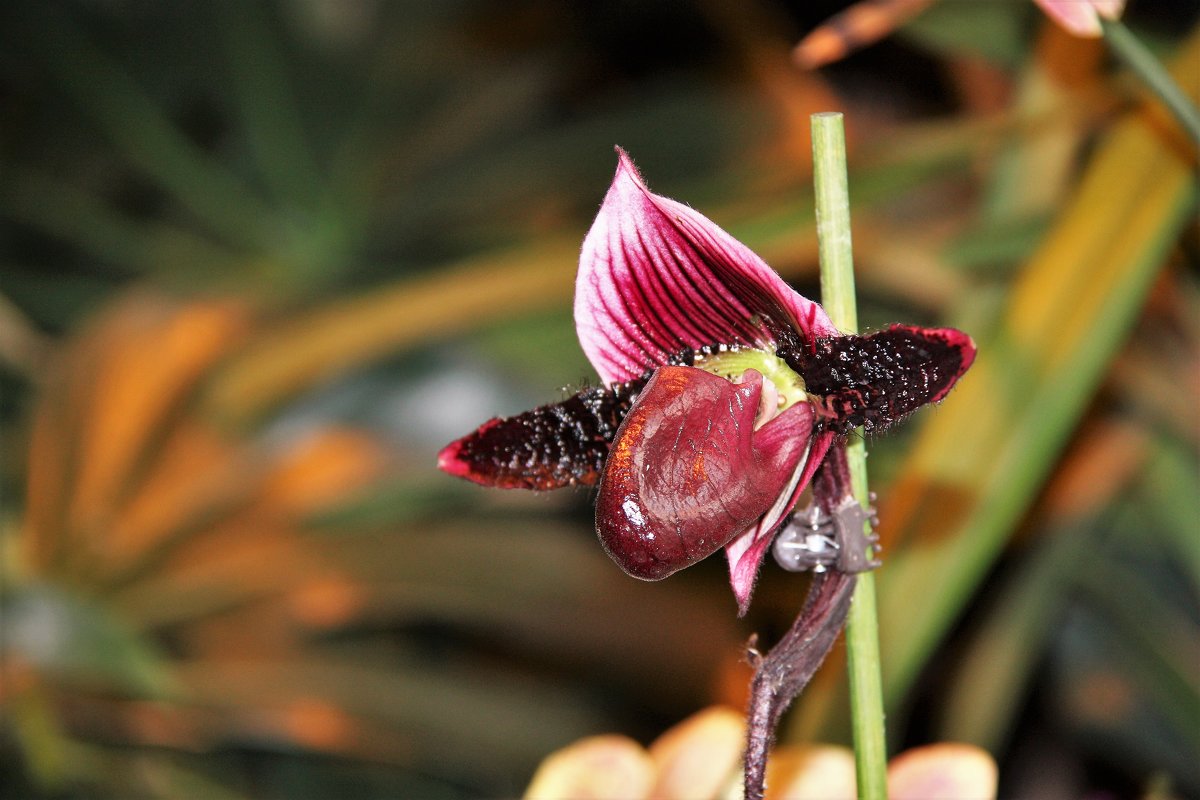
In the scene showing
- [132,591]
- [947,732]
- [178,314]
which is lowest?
[947,732]

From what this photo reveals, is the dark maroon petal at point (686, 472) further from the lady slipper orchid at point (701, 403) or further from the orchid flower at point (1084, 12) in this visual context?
the orchid flower at point (1084, 12)

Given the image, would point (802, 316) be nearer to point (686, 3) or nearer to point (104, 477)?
point (104, 477)

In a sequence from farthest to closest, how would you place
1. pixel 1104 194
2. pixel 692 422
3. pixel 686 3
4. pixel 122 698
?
1. pixel 686 3
2. pixel 122 698
3. pixel 1104 194
4. pixel 692 422

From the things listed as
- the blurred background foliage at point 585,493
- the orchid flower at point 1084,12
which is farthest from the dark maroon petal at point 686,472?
the blurred background foliage at point 585,493

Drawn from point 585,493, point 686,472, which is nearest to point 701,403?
point 686,472

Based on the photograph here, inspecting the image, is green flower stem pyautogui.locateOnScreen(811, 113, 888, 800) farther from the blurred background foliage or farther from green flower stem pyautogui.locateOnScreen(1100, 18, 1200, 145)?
the blurred background foliage

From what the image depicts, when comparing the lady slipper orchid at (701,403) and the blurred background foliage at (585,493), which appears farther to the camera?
the blurred background foliage at (585,493)

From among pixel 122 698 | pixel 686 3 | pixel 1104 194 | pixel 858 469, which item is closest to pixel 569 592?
pixel 122 698

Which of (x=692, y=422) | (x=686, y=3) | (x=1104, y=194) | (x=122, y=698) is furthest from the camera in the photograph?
(x=686, y=3)
